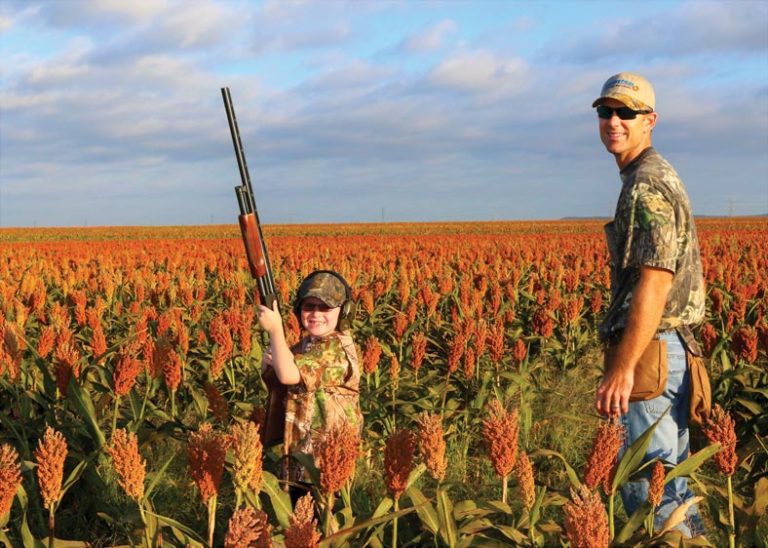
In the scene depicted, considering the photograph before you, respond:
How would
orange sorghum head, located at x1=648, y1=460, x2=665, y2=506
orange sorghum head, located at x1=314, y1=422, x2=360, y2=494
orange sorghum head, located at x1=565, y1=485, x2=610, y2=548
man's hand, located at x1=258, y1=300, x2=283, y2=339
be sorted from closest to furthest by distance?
orange sorghum head, located at x1=565, y1=485, x2=610, y2=548 → orange sorghum head, located at x1=314, y1=422, x2=360, y2=494 → orange sorghum head, located at x1=648, y1=460, x2=665, y2=506 → man's hand, located at x1=258, y1=300, x2=283, y2=339

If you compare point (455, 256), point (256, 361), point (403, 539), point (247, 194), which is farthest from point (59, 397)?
point (455, 256)

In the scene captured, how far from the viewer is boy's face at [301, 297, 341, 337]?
10.5 feet

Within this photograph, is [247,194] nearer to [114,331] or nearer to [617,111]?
[617,111]

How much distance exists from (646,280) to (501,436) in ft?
3.24

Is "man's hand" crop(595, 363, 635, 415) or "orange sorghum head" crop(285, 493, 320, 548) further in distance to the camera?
"man's hand" crop(595, 363, 635, 415)

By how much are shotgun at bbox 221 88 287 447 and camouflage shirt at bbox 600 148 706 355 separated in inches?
55.5

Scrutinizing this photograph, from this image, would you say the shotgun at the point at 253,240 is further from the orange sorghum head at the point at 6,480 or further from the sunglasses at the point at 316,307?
the orange sorghum head at the point at 6,480

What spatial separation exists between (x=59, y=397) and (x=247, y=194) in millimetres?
2201

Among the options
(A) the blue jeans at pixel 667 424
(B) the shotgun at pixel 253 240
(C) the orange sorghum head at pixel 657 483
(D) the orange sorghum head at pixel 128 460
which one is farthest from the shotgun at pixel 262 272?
(C) the orange sorghum head at pixel 657 483

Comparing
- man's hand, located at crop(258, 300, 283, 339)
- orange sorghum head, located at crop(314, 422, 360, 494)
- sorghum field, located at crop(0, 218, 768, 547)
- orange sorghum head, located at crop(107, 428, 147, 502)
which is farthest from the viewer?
man's hand, located at crop(258, 300, 283, 339)

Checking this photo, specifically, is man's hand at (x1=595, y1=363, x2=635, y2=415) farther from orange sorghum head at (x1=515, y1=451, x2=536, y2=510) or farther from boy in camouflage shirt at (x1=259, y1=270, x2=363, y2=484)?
boy in camouflage shirt at (x1=259, y1=270, x2=363, y2=484)

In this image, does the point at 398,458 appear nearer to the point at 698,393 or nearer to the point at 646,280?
the point at 646,280

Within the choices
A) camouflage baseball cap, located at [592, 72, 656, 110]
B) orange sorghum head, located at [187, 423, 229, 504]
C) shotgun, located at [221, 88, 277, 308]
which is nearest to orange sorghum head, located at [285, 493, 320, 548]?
orange sorghum head, located at [187, 423, 229, 504]

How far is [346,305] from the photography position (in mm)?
3271
